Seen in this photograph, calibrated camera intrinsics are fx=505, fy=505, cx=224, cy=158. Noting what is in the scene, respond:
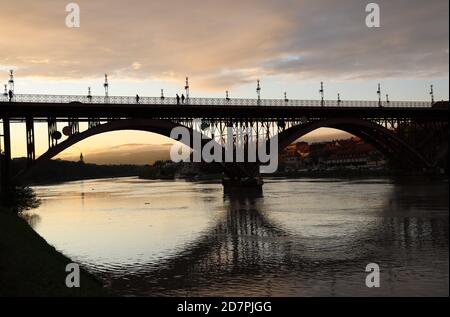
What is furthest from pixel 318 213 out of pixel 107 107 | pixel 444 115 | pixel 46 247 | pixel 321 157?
pixel 321 157

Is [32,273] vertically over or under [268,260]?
over

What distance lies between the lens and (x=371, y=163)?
143 meters

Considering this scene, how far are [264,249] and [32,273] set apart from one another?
12.4m

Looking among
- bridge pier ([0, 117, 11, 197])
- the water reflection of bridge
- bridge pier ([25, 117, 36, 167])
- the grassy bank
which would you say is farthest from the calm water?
bridge pier ([25, 117, 36, 167])

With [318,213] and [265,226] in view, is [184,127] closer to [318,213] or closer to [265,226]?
[318,213]

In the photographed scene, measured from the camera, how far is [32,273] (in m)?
14.8

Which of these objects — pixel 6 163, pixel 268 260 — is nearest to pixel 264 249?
pixel 268 260

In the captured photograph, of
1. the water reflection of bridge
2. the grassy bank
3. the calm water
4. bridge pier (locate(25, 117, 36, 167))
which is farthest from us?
bridge pier (locate(25, 117, 36, 167))

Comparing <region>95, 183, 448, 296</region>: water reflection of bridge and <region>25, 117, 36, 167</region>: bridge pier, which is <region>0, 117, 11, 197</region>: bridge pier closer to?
<region>25, 117, 36, 167</region>: bridge pier

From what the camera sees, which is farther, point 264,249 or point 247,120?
point 247,120

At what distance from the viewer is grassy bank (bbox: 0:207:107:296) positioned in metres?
13.3

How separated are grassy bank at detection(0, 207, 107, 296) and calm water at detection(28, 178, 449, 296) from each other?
1730 millimetres

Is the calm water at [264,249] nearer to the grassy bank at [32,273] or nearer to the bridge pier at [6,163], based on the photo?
the grassy bank at [32,273]

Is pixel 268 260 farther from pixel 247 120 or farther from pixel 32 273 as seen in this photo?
pixel 247 120
